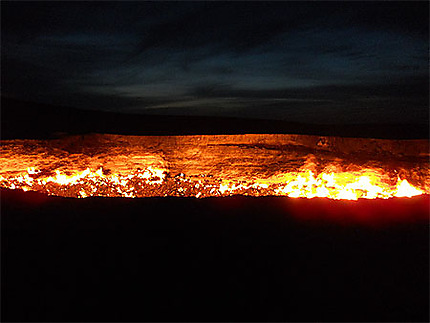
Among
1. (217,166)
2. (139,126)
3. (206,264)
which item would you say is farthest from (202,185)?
(206,264)

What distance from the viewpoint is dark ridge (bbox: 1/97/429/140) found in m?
5.83

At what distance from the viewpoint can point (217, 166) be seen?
540cm

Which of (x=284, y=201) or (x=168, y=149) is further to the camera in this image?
(x=168, y=149)

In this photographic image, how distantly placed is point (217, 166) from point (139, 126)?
1.94 metres

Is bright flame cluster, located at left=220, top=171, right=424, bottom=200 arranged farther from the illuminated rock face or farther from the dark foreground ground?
the dark foreground ground

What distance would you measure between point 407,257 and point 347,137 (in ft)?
12.4

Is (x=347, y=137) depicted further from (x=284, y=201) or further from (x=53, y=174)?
(x=53, y=174)

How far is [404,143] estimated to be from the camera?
5988 millimetres

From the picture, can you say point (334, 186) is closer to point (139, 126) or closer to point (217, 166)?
point (217, 166)

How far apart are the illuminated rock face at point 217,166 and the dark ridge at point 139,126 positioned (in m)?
0.25

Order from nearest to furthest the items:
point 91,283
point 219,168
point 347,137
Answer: point 91,283, point 219,168, point 347,137

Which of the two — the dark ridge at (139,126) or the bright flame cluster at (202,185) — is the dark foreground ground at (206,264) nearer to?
the bright flame cluster at (202,185)

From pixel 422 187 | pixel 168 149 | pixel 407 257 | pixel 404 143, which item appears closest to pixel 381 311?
pixel 407 257

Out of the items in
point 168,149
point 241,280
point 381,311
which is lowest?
point 381,311
